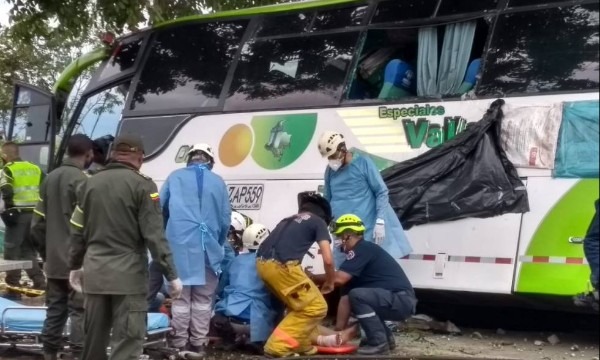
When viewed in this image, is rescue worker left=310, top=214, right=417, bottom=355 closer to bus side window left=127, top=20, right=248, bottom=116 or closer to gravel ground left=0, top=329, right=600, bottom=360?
gravel ground left=0, top=329, right=600, bottom=360

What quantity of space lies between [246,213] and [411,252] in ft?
5.65

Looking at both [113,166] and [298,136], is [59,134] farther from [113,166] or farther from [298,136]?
[113,166]

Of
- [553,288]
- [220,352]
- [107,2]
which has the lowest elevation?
[220,352]

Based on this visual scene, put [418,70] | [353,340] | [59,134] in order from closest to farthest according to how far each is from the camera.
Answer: [353,340] → [418,70] → [59,134]

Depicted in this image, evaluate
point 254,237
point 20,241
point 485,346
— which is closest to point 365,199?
point 254,237

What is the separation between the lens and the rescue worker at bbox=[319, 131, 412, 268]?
287 inches

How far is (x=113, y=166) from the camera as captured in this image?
226 inches

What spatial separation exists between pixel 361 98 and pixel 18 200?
15.2 feet

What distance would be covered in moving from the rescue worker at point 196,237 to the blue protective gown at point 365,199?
947 mm

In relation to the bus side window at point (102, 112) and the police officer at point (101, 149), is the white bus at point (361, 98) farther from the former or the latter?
the police officer at point (101, 149)

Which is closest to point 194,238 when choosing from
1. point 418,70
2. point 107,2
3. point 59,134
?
point 418,70

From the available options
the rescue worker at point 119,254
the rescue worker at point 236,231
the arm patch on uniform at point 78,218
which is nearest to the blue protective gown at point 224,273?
the rescue worker at point 236,231

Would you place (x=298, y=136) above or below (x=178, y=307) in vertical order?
above

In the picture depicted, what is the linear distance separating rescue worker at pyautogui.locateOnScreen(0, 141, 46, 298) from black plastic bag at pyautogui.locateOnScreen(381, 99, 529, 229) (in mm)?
4665
